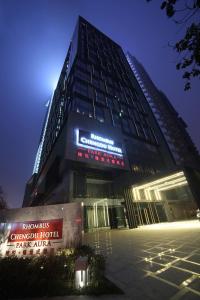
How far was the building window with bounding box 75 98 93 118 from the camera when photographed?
26625 mm

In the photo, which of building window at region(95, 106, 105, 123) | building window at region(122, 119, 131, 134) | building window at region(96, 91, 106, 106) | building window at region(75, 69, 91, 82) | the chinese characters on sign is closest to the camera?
the chinese characters on sign

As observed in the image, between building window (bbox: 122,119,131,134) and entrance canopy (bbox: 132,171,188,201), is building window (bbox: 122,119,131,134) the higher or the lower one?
the higher one

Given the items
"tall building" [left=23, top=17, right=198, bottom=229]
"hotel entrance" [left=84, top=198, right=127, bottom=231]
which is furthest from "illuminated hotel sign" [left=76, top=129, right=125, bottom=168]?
"hotel entrance" [left=84, top=198, right=127, bottom=231]

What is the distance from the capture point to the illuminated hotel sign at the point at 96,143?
71.1 feet

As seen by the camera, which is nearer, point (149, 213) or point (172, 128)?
point (149, 213)

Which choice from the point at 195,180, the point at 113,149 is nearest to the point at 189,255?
the point at 195,180

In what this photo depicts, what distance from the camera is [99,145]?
23172mm

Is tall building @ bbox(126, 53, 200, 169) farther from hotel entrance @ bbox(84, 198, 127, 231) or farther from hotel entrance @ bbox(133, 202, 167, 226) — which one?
hotel entrance @ bbox(84, 198, 127, 231)

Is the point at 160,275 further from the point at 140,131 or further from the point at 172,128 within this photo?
the point at 172,128

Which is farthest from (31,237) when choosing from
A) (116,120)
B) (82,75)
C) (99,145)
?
(82,75)

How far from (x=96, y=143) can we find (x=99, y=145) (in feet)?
2.04

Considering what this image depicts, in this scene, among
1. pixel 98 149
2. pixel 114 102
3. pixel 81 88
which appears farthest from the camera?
pixel 114 102

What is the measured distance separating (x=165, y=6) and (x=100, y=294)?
6.97 metres

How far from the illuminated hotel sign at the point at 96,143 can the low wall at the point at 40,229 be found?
1509cm
